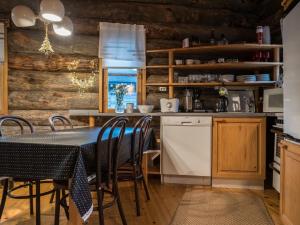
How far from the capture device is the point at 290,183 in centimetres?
206

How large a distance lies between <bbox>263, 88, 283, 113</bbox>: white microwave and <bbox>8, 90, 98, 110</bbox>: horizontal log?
239 cm

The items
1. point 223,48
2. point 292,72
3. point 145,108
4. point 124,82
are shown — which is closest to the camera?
point 292,72

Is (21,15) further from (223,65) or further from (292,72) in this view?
(223,65)

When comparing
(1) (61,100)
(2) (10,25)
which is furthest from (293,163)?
(2) (10,25)

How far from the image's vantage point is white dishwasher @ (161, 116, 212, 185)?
139 inches

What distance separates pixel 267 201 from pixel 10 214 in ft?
8.49

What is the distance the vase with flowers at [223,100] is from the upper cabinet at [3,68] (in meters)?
3.04

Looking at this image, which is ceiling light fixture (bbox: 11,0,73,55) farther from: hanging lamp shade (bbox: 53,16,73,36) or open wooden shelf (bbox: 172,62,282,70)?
open wooden shelf (bbox: 172,62,282,70)

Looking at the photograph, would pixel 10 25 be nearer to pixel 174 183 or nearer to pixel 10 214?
pixel 10 214

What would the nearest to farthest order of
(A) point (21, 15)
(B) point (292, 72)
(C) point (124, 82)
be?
(B) point (292, 72) → (A) point (21, 15) → (C) point (124, 82)

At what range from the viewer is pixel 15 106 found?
13.2 ft

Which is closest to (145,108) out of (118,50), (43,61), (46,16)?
(118,50)

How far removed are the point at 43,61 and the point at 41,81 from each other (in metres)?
0.29

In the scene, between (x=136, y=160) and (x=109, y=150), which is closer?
(x=109, y=150)
